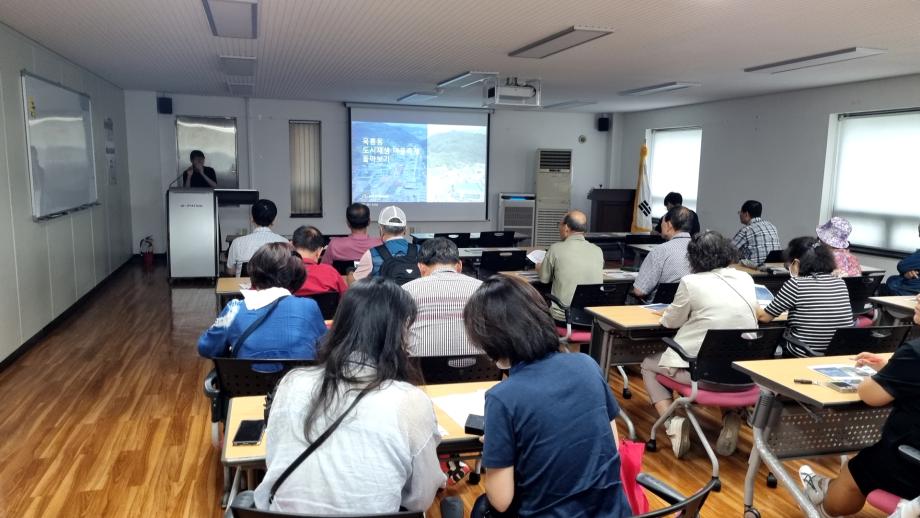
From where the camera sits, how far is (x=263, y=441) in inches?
76.5

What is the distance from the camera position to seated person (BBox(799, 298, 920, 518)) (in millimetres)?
2094

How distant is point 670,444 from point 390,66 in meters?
4.68

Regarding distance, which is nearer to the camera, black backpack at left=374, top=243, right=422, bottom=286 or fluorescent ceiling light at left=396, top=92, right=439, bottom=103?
black backpack at left=374, top=243, right=422, bottom=286

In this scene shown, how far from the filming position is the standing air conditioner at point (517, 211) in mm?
11391

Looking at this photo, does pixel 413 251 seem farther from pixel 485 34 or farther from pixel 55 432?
pixel 55 432

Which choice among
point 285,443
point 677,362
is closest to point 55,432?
point 285,443

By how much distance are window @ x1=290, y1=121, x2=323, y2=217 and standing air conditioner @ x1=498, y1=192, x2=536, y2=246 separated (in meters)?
3.25

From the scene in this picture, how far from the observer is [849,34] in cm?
473

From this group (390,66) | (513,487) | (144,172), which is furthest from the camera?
(144,172)

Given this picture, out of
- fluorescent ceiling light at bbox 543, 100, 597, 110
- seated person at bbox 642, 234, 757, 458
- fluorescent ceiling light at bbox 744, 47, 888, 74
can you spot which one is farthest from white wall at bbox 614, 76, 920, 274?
seated person at bbox 642, 234, 757, 458

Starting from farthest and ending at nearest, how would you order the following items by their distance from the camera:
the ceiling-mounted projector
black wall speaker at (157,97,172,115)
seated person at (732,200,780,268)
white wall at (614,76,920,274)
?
black wall speaker at (157,97,172,115) < white wall at (614,76,920,274) < the ceiling-mounted projector < seated person at (732,200,780,268)

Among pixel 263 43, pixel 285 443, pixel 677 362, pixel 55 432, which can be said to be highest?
pixel 263 43

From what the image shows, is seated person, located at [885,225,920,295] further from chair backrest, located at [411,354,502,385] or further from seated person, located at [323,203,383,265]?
seated person, located at [323,203,383,265]

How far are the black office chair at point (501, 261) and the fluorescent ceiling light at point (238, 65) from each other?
3.08 m
